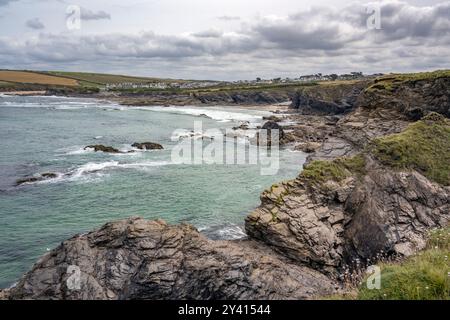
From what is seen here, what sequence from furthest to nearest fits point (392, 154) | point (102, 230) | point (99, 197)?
point (99, 197), point (392, 154), point (102, 230)

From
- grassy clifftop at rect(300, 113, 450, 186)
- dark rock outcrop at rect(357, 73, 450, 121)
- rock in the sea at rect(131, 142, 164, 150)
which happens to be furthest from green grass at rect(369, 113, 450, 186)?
rock in the sea at rect(131, 142, 164, 150)

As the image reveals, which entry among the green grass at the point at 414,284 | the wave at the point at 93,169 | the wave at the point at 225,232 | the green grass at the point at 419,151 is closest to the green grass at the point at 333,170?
the green grass at the point at 419,151

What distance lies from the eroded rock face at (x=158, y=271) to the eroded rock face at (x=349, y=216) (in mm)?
1673

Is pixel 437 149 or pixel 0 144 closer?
pixel 437 149

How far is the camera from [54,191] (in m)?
32.6

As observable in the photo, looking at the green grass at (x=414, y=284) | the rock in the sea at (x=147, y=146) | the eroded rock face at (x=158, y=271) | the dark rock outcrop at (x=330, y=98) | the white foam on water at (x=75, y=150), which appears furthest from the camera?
the dark rock outcrop at (x=330, y=98)

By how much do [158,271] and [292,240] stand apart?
6450mm

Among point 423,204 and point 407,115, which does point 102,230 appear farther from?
point 407,115

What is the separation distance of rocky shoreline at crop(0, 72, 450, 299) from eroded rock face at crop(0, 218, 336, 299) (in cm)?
4

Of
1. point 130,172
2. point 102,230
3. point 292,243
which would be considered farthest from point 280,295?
point 130,172

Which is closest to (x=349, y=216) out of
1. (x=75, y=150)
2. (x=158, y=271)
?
(x=158, y=271)

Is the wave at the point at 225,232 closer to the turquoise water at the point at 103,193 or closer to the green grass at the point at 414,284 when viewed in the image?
the turquoise water at the point at 103,193

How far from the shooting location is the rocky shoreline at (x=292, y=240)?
14883 mm

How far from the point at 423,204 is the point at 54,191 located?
2693 cm
